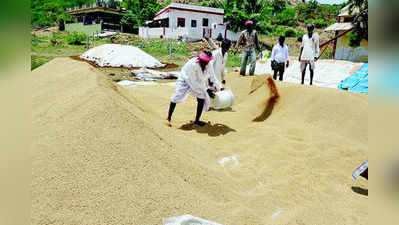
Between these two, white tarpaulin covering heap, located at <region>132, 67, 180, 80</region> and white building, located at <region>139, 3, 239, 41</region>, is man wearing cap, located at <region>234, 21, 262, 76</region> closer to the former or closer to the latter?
white tarpaulin covering heap, located at <region>132, 67, 180, 80</region>

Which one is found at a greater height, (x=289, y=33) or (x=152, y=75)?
(x=289, y=33)

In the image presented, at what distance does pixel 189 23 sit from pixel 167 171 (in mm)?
26238

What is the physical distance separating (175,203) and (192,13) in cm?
2662

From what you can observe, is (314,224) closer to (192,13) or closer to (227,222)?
(227,222)

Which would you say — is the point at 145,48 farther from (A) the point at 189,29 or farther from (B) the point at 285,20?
(B) the point at 285,20

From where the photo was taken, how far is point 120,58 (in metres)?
12.0

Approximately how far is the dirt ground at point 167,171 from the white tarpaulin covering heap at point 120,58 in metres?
8.00

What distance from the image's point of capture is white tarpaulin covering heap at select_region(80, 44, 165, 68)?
1190 centimetres

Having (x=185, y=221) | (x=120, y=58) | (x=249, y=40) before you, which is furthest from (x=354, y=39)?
(x=185, y=221)

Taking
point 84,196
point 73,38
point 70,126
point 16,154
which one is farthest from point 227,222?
point 73,38

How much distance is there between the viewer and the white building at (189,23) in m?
25.4

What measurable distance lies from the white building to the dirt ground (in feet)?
72.8

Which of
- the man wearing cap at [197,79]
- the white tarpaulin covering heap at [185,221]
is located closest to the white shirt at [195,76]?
the man wearing cap at [197,79]

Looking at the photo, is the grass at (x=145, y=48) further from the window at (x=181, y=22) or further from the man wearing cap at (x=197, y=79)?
the man wearing cap at (x=197, y=79)
